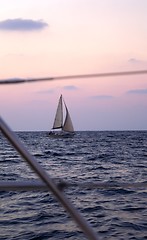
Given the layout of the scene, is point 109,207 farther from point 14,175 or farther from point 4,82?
point 4,82

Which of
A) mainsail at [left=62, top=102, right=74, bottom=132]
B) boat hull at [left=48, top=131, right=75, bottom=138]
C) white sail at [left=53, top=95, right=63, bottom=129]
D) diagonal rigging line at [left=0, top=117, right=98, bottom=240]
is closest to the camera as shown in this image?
diagonal rigging line at [left=0, top=117, right=98, bottom=240]

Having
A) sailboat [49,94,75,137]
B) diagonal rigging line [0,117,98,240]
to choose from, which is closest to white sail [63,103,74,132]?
sailboat [49,94,75,137]

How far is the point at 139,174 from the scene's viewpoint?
→ 18078 mm

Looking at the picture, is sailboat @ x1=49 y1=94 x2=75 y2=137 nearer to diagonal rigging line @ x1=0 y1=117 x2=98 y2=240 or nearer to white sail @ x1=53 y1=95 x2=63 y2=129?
white sail @ x1=53 y1=95 x2=63 y2=129

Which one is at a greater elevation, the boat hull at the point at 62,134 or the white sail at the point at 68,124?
the white sail at the point at 68,124

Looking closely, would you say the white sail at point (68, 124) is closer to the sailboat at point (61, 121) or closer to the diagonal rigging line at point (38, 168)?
the sailboat at point (61, 121)

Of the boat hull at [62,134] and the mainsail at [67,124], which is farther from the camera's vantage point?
the boat hull at [62,134]

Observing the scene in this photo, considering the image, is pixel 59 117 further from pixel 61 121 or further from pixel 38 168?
pixel 38 168

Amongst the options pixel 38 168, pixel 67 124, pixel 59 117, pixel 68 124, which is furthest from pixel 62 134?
pixel 38 168

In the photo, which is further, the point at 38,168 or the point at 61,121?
the point at 61,121

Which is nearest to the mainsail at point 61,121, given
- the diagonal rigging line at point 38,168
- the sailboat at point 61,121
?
the sailboat at point 61,121

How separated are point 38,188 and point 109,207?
8.60m

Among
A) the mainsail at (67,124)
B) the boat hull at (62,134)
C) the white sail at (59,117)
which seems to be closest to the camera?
the white sail at (59,117)

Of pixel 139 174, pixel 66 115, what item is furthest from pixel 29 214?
pixel 66 115
